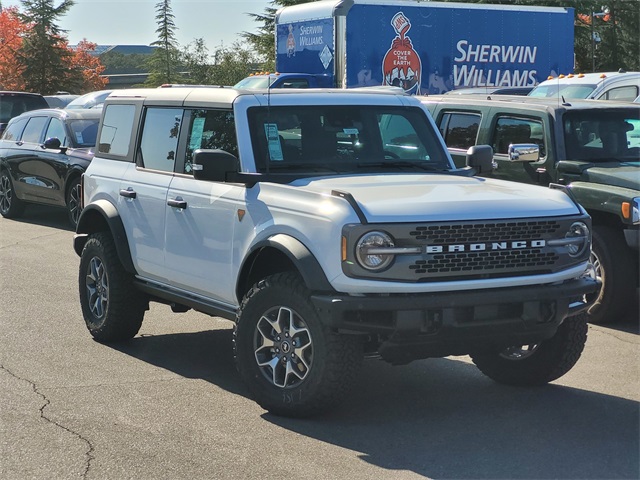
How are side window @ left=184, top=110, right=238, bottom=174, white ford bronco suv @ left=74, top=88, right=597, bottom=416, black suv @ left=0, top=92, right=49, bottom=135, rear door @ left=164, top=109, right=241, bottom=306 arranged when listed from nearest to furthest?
white ford bronco suv @ left=74, top=88, right=597, bottom=416 → rear door @ left=164, top=109, right=241, bottom=306 → side window @ left=184, top=110, right=238, bottom=174 → black suv @ left=0, top=92, right=49, bottom=135

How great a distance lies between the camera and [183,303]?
7172 mm

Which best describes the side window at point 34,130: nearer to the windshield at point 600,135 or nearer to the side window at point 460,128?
the side window at point 460,128

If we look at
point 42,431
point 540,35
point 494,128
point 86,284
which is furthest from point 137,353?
point 540,35

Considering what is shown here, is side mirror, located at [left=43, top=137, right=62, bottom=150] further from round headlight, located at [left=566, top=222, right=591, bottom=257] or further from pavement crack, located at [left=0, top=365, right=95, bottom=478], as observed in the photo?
round headlight, located at [left=566, top=222, right=591, bottom=257]

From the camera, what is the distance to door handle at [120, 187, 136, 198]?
759 centimetres

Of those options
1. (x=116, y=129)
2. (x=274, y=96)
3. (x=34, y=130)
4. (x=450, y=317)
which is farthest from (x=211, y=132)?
(x=34, y=130)

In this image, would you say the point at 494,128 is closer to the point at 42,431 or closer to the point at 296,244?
the point at 296,244

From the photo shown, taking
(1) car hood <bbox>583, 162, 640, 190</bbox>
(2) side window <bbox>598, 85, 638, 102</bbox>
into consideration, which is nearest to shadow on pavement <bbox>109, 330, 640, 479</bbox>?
(1) car hood <bbox>583, 162, 640, 190</bbox>

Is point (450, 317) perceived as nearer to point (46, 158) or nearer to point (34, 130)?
point (46, 158)

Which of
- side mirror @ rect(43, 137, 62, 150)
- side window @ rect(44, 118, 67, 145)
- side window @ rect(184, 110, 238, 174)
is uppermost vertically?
side window @ rect(184, 110, 238, 174)

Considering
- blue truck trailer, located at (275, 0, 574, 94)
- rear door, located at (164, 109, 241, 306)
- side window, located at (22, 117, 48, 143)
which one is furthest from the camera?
blue truck trailer, located at (275, 0, 574, 94)

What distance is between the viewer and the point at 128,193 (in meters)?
7.63

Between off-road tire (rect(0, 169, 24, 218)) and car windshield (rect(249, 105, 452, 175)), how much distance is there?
34.1 feet

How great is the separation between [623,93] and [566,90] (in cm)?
116
